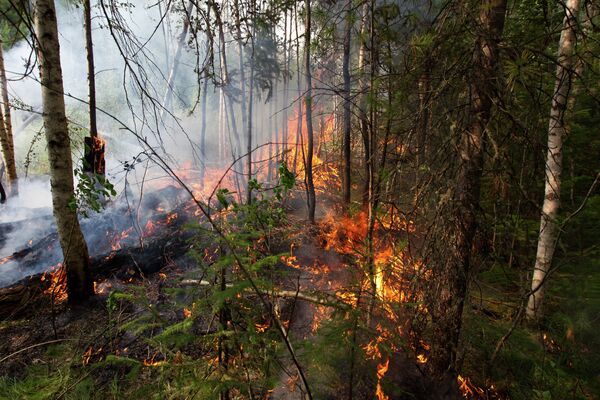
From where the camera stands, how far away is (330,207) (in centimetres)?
1223

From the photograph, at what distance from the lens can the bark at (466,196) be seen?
2680mm

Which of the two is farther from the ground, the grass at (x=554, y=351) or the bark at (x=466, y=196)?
the bark at (x=466, y=196)

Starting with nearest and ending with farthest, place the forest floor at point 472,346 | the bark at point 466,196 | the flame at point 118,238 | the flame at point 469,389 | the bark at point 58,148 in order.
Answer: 1. the bark at point 466,196
2. the forest floor at point 472,346
3. the flame at point 469,389
4. the bark at point 58,148
5. the flame at point 118,238

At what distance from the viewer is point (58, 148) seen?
544 cm

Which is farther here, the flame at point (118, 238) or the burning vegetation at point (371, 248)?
the flame at point (118, 238)

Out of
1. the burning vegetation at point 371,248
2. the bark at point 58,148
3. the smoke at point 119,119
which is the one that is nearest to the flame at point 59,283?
the burning vegetation at point 371,248

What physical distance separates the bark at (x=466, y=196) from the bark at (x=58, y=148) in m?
5.42

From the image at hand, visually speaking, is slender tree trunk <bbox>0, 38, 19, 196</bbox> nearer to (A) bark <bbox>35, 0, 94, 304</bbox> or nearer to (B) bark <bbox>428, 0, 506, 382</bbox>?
(A) bark <bbox>35, 0, 94, 304</bbox>

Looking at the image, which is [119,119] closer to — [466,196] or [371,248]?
[371,248]

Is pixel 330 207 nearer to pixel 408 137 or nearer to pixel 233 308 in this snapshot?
pixel 408 137

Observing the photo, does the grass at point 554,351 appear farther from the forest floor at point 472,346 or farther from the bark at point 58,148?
the bark at point 58,148

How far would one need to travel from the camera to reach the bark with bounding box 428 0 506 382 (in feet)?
8.79

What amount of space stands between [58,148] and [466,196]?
21.6 ft

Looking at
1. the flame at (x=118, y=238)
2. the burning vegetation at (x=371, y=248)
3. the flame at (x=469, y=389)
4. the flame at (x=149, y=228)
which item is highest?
the burning vegetation at (x=371, y=248)
